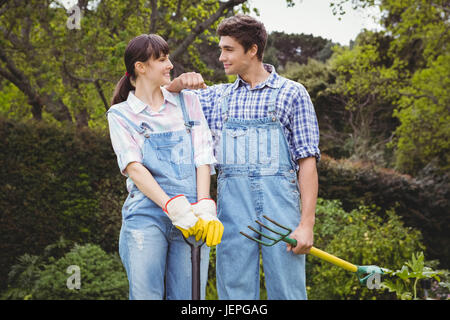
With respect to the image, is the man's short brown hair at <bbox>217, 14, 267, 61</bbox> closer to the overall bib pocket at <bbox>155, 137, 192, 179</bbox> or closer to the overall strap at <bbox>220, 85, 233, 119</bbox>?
the overall strap at <bbox>220, 85, 233, 119</bbox>

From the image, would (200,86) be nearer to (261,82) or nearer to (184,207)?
(261,82)

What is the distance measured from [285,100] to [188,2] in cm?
643

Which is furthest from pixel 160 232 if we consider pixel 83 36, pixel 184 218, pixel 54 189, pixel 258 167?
pixel 83 36

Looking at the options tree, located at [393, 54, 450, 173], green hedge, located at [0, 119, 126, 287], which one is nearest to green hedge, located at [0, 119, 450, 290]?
green hedge, located at [0, 119, 126, 287]

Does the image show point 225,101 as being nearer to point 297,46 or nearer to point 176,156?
point 176,156

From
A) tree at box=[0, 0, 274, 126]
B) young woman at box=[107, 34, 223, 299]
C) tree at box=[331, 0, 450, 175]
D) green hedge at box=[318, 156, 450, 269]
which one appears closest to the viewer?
young woman at box=[107, 34, 223, 299]

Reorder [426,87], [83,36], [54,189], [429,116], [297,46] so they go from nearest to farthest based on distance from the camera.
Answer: [54,189] → [83,36] → [429,116] → [426,87] → [297,46]

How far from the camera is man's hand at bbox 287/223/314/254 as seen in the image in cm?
227

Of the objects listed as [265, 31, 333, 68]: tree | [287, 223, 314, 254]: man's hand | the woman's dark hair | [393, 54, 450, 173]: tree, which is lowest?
[287, 223, 314, 254]: man's hand

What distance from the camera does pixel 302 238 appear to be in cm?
227

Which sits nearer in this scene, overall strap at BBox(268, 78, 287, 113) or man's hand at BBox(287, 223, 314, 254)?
man's hand at BBox(287, 223, 314, 254)

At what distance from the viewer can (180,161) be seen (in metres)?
2.22

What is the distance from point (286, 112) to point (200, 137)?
0.47 metres
